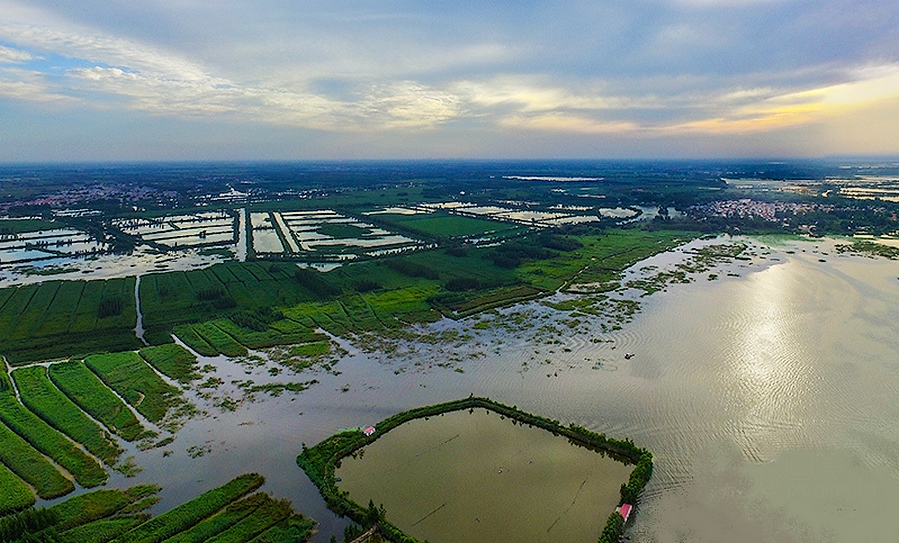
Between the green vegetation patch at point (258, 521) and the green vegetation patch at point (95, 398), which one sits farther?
the green vegetation patch at point (95, 398)

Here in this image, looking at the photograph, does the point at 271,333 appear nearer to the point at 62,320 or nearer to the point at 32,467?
the point at 32,467

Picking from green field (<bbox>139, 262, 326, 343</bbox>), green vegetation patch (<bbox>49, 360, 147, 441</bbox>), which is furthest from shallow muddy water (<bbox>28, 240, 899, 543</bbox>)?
green field (<bbox>139, 262, 326, 343</bbox>)

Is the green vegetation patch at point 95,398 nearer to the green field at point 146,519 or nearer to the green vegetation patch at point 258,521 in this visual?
the green field at point 146,519

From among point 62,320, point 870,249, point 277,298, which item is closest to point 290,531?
point 277,298

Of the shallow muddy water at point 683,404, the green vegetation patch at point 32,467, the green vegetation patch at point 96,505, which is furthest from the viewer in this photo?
the green vegetation patch at point 32,467

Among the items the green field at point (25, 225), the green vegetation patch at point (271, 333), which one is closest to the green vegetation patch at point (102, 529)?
the green vegetation patch at point (271, 333)

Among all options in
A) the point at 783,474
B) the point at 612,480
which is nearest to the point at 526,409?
the point at 612,480
